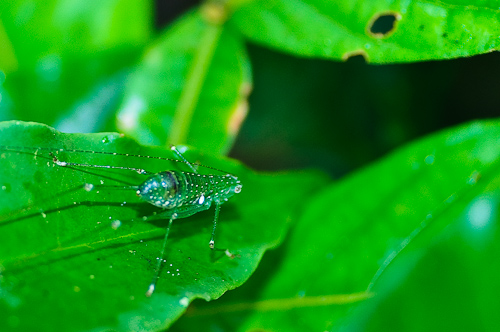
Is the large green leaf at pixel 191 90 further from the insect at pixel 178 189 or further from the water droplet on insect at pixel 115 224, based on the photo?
the water droplet on insect at pixel 115 224

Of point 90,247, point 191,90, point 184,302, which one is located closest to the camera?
point 184,302

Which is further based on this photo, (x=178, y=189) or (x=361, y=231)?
(x=361, y=231)

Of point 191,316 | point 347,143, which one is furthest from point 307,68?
point 191,316

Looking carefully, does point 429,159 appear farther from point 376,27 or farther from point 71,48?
point 71,48

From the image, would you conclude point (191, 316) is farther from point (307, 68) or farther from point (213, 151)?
point (307, 68)

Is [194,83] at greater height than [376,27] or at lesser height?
lesser

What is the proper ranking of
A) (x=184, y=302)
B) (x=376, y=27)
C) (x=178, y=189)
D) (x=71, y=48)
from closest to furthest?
(x=184, y=302) < (x=178, y=189) < (x=376, y=27) < (x=71, y=48)

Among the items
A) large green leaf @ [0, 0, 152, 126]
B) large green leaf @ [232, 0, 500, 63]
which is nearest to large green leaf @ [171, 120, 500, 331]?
large green leaf @ [232, 0, 500, 63]

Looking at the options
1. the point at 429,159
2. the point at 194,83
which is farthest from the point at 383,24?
the point at 194,83
